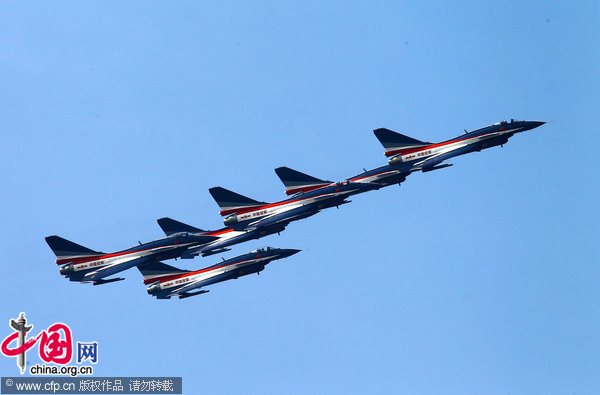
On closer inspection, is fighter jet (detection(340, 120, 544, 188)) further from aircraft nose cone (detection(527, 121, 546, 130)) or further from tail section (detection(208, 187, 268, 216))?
tail section (detection(208, 187, 268, 216))

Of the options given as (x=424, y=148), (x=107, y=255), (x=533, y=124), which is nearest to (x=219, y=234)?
(x=107, y=255)

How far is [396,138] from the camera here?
12556cm

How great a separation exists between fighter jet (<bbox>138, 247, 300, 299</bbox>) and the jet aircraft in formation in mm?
3004

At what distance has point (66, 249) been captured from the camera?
5034 inches

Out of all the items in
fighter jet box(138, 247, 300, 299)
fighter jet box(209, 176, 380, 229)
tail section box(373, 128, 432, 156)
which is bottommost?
fighter jet box(138, 247, 300, 299)

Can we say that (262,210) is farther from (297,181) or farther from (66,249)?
(66,249)

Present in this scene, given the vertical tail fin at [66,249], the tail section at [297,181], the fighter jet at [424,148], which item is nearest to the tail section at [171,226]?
the vertical tail fin at [66,249]

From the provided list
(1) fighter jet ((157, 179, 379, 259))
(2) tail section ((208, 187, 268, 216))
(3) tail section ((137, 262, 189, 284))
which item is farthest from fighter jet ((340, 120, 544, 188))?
(3) tail section ((137, 262, 189, 284))

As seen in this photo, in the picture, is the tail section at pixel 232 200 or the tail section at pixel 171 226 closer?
the tail section at pixel 232 200

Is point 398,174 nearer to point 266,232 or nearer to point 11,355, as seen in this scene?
point 266,232

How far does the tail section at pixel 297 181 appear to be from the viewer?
414ft

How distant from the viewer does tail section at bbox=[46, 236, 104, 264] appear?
127750mm

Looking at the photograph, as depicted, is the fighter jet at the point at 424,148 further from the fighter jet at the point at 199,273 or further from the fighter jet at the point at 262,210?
the fighter jet at the point at 199,273

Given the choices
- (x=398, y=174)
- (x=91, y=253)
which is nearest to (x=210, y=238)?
(x=91, y=253)
